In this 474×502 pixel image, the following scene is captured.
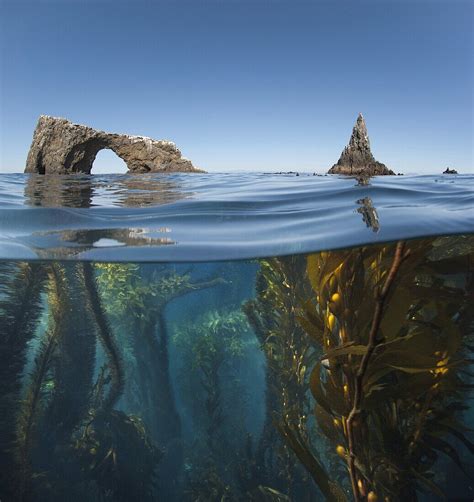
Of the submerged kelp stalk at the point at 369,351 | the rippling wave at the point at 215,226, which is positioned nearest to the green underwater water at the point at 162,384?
the rippling wave at the point at 215,226

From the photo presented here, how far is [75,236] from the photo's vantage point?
468 cm

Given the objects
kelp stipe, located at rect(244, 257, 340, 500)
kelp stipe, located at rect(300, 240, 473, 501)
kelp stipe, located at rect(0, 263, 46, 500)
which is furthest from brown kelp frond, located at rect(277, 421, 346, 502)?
kelp stipe, located at rect(0, 263, 46, 500)

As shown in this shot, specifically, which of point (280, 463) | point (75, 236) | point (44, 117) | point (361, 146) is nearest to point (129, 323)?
point (75, 236)

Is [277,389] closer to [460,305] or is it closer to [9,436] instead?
[460,305]

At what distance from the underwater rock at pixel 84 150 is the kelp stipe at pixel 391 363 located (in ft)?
72.0

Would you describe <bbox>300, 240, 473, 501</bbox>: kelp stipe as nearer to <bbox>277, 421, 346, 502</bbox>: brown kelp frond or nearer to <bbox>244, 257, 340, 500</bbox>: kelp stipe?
<bbox>277, 421, 346, 502</bbox>: brown kelp frond

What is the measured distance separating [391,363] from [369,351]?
0.35 meters

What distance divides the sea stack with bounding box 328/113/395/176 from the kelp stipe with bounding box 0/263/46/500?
530 inches

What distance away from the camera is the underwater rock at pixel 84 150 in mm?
23172

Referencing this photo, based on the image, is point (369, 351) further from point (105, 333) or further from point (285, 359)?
point (105, 333)

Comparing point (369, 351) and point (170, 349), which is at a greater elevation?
point (369, 351)

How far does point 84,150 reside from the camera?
24594 millimetres

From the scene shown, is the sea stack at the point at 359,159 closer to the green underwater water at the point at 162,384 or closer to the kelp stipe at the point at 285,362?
the green underwater water at the point at 162,384

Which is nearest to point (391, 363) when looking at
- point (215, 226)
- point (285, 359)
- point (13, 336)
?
point (285, 359)
